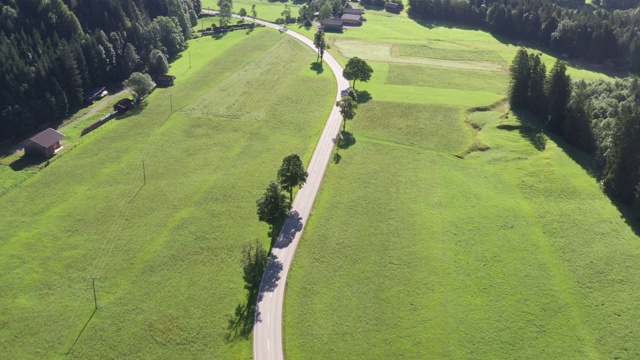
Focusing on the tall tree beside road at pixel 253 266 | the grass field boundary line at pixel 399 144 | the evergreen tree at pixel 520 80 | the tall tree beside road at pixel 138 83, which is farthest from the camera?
the tall tree beside road at pixel 138 83

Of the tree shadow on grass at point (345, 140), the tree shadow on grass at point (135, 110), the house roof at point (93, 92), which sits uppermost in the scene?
the tree shadow on grass at point (345, 140)

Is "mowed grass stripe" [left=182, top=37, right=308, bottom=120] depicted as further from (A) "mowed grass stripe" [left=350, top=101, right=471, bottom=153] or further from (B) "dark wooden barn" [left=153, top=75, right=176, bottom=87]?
(A) "mowed grass stripe" [left=350, top=101, right=471, bottom=153]

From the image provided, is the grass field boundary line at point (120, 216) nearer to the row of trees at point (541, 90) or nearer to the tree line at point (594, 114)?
the tree line at point (594, 114)

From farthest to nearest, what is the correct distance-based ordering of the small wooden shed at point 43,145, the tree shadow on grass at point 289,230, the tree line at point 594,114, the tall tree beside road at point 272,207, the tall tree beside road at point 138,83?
1. the tall tree beside road at point 138,83
2. the small wooden shed at point 43,145
3. the tree line at point 594,114
4. the tree shadow on grass at point 289,230
5. the tall tree beside road at point 272,207

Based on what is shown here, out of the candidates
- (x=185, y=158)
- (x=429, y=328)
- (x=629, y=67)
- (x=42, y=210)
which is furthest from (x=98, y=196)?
(x=629, y=67)

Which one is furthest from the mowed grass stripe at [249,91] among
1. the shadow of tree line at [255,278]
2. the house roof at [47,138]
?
the shadow of tree line at [255,278]

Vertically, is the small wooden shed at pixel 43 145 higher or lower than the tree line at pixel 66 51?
lower

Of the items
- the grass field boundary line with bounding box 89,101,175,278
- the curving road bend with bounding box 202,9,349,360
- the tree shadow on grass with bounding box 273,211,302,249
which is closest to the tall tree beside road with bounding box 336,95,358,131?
the curving road bend with bounding box 202,9,349,360

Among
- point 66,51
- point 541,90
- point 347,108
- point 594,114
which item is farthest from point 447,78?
point 66,51
